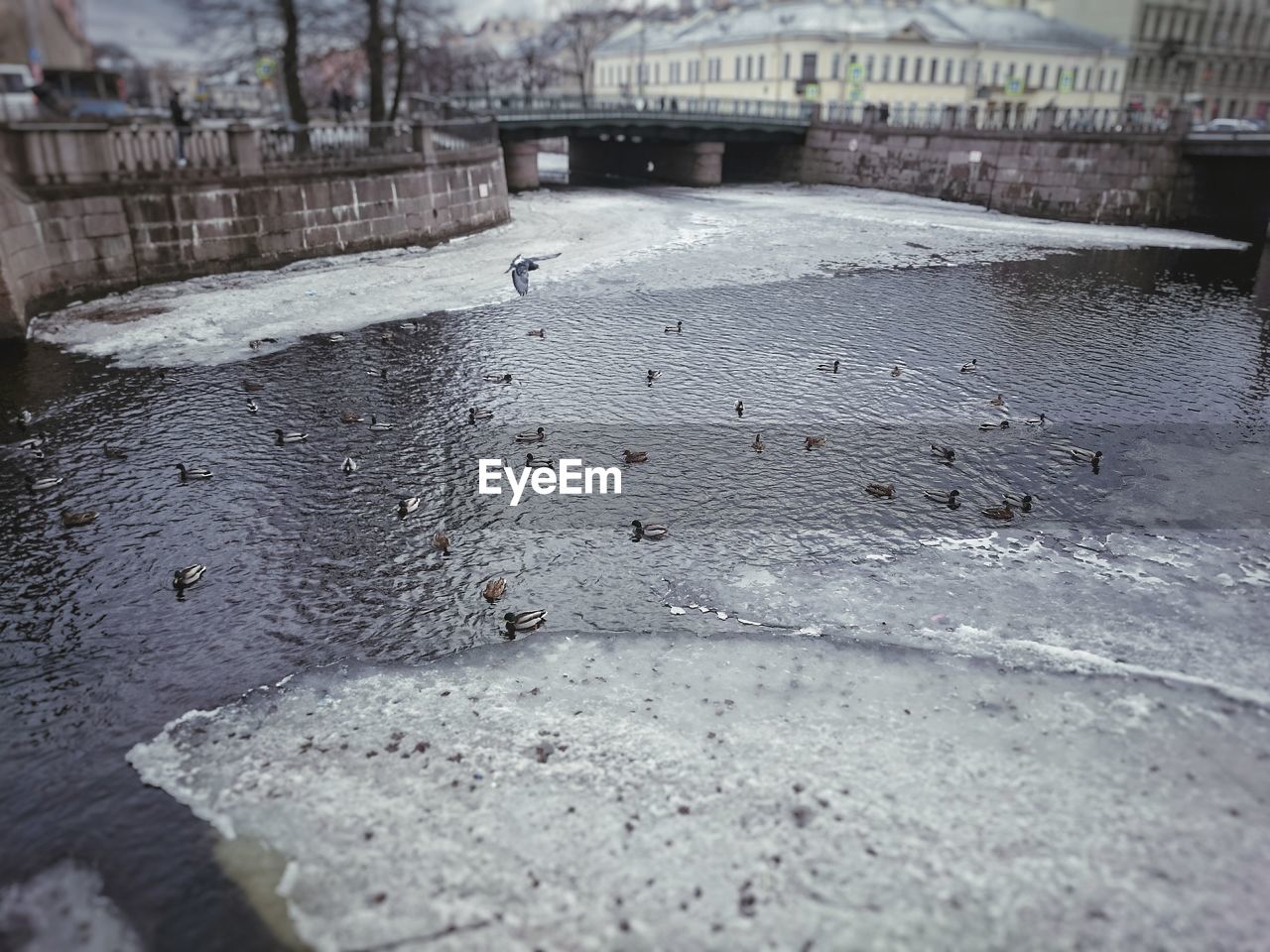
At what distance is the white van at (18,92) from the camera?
31.1m

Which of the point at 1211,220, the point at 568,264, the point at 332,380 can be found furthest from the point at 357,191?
the point at 1211,220

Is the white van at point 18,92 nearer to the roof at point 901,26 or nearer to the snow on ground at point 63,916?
the snow on ground at point 63,916

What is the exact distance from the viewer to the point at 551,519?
33.1 ft

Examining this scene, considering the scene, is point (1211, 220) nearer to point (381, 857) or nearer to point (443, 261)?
point (443, 261)

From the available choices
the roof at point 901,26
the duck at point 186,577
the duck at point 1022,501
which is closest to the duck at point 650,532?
the duck at point 1022,501

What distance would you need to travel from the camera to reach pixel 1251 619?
26.2ft

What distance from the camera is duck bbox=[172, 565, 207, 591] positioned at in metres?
8.56

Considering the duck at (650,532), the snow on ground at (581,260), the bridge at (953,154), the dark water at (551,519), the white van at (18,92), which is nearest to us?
the dark water at (551,519)

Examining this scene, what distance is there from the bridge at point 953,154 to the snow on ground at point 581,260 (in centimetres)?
151

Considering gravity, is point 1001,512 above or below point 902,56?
below

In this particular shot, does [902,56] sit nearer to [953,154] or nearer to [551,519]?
[953,154]

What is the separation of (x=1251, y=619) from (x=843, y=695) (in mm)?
3857

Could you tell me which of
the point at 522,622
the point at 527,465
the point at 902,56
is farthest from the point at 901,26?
the point at 522,622

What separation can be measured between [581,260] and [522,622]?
59.3 feet
